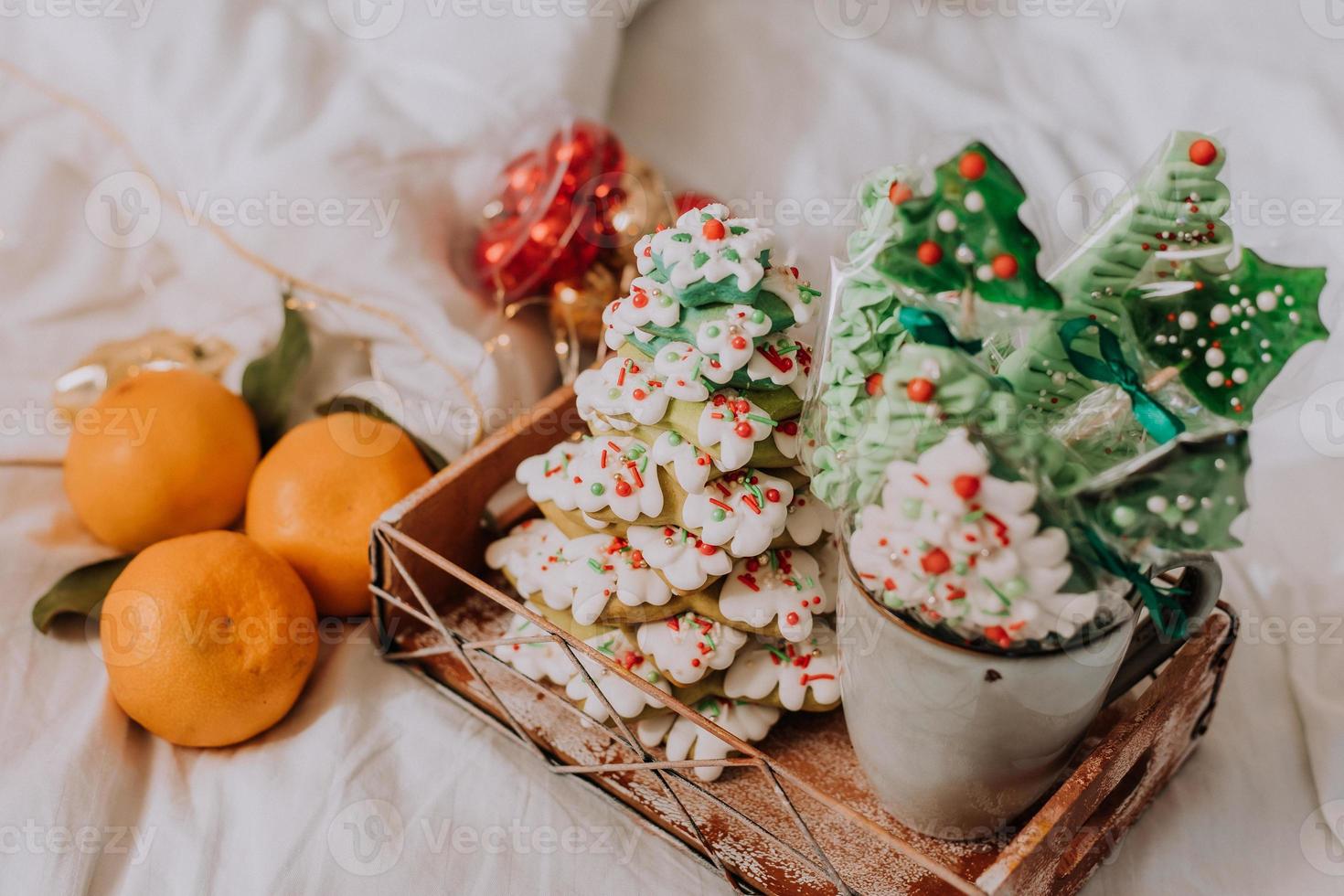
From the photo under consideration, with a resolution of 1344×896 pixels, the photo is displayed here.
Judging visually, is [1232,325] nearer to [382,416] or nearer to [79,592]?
[382,416]

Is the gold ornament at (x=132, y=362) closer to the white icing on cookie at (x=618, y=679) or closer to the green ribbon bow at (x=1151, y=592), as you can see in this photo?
the white icing on cookie at (x=618, y=679)

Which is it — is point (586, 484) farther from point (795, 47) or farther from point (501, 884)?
point (795, 47)

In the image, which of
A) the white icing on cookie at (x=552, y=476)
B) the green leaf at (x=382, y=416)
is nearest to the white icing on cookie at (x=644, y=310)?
the white icing on cookie at (x=552, y=476)

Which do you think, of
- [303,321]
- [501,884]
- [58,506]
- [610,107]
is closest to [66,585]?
[58,506]

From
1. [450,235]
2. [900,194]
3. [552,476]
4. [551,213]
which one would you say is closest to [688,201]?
[551,213]

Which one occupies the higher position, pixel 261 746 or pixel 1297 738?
pixel 1297 738

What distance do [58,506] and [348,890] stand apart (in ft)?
1.45

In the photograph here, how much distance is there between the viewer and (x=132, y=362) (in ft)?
3.09

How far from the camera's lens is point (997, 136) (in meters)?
0.60

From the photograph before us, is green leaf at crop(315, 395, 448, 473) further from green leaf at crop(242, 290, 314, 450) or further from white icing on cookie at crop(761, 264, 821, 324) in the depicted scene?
white icing on cookie at crop(761, 264, 821, 324)

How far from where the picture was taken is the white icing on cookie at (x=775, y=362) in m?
0.57

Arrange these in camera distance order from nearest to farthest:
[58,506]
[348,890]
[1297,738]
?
[348,890] → [1297,738] → [58,506]

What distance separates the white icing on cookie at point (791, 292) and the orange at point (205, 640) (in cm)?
40

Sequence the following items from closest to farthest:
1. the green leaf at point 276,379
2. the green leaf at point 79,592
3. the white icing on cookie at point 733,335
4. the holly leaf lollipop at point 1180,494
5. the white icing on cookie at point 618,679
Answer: the holly leaf lollipop at point 1180,494 → the white icing on cookie at point 733,335 → the white icing on cookie at point 618,679 → the green leaf at point 79,592 → the green leaf at point 276,379
